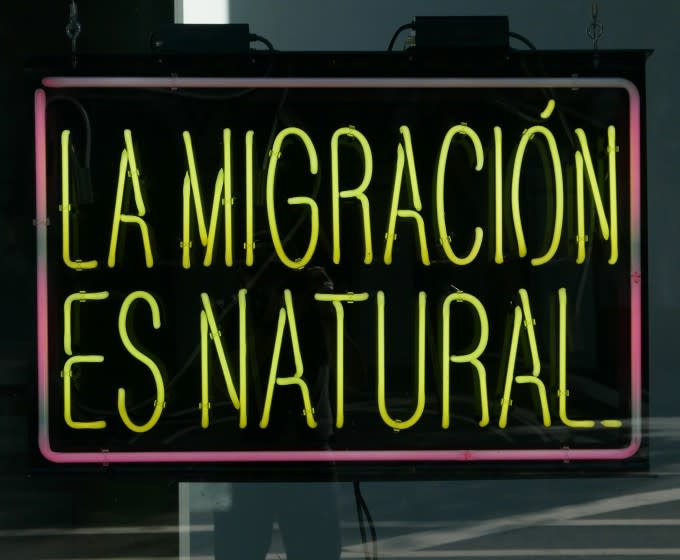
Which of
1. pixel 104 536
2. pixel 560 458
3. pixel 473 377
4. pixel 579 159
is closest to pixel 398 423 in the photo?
pixel 473 377

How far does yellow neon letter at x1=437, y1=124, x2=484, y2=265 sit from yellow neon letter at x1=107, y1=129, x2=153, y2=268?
762 mm

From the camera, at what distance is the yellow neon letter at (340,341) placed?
2.99m

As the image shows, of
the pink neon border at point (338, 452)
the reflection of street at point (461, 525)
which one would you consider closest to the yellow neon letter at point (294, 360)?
the pink neon border at point (338, 452)

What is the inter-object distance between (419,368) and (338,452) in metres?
0.31

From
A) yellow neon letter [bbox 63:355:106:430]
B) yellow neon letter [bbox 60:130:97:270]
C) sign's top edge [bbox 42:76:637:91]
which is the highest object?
sign's top edge [bbox 42:76:637:91]

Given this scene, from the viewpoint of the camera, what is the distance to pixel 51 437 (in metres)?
3.02

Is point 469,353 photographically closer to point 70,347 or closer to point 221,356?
point 221,356

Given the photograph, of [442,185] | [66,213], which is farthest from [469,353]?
[66,213]

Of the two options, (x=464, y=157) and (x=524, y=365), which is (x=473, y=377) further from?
(x=464, y=157)

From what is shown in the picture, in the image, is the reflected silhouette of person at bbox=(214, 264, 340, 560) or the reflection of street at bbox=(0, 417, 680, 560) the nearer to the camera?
the reflected silhouette of person at bbox=(214, 264, 340, 560)

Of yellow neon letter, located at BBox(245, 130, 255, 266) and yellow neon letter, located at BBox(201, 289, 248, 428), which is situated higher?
yellow neon letter, located at BBox(245, 130, 255, 266)

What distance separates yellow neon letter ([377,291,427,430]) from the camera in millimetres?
2988

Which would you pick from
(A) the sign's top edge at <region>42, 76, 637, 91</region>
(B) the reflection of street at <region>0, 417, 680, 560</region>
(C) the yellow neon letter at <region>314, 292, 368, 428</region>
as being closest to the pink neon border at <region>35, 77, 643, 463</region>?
(A) the sign's top edge at <region>42, 76, 637, 91</region>

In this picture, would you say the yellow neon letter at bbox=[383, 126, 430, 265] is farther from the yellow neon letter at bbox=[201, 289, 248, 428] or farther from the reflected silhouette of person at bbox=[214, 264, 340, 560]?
the yellow neon letter at bbox=[201, 289, 248, 428]
